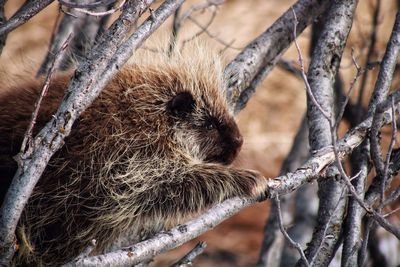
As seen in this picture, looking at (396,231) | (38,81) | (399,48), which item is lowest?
(396,231)

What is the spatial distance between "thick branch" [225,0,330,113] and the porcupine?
78 millimetres

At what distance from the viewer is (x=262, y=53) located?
3062mm

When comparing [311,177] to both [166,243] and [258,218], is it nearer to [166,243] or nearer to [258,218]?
[166,243]

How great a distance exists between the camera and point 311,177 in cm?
221

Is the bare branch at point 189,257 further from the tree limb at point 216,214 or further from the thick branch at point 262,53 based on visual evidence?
the thick branch at point 262,53

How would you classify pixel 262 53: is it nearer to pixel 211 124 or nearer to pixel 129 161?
pixel 211 124

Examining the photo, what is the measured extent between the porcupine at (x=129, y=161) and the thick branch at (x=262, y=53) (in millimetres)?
78


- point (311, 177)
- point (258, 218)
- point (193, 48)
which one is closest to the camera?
point (311, 177)

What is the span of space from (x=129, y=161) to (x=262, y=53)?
0.80m

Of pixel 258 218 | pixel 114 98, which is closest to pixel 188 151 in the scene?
pixel 114 98

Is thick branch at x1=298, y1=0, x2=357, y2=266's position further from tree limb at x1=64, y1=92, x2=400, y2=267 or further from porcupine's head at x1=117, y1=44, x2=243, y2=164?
porcupine's head at x1=117, y1=44, x2=243, y2=164

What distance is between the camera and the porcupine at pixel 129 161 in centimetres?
251

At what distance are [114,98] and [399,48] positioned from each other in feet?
3.48

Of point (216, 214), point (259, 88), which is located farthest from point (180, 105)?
point (259, 88)
